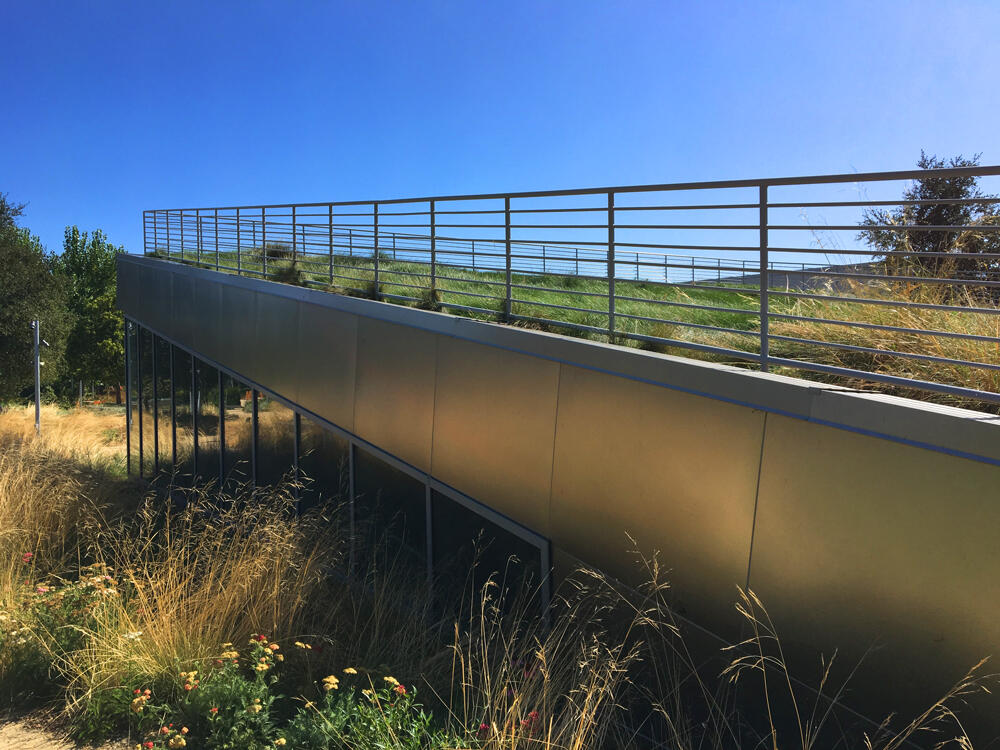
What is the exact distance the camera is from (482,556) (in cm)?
776

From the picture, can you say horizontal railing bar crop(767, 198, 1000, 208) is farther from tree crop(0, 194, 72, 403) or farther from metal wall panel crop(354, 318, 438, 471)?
tree crop(0, 194, 72, 403)

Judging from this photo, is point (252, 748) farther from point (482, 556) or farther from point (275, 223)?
point (275, 223)

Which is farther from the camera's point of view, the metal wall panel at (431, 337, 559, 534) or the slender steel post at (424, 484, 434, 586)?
the slender steel post at (424, 484, 434, 586)

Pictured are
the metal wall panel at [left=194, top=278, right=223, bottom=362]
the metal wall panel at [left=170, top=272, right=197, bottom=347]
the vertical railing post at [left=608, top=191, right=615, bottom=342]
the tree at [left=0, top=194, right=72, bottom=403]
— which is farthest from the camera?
the tree at [left=0, top=194, right=72, bottom=403]

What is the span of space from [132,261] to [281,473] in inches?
547

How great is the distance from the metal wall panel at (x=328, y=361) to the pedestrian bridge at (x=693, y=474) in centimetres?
4

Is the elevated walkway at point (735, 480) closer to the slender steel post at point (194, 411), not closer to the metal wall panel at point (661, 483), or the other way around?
the metal wall panel at point (661, 483)

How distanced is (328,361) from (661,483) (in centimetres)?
676

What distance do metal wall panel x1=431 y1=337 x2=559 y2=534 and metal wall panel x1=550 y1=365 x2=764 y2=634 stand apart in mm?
235

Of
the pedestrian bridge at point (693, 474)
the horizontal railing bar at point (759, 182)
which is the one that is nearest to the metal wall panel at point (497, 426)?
the pedestrian bridge at point (693, 474)

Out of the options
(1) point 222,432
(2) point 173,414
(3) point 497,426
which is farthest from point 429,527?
(2) point 173,414

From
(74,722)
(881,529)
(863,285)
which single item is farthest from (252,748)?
(863,285)

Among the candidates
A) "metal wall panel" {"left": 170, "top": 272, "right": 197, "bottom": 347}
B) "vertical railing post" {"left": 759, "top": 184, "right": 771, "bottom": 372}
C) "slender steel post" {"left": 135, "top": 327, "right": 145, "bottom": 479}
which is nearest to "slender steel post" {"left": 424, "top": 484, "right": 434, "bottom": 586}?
"vertical railing post" {"left": 759, "top": 184, "right": 771, "bottom": 372}

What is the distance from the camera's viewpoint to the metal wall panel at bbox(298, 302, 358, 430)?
10516mm
